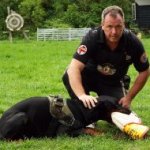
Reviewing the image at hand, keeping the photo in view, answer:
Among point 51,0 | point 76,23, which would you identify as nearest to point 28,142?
point 76,23

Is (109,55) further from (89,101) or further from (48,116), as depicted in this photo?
(48,116)

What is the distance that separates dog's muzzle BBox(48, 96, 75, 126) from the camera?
613 cm

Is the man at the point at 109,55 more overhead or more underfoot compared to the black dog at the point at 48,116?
more overhead

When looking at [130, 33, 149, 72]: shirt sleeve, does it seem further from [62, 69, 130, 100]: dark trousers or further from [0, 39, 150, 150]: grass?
[0, 39, 150, 150]: grass

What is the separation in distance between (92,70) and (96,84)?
28 centimetres

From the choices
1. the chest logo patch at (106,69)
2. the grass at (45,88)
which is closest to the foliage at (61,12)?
the grass at (45,88)

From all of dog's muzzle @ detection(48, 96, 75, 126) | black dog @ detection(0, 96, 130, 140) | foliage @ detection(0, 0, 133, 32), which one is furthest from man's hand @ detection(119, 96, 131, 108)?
foliage @ detection(0, 0, 133, 32)

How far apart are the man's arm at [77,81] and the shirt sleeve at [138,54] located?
23.7 inches

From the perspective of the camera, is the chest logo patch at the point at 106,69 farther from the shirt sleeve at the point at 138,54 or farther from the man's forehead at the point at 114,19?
the man's forehead at the point at 114,19

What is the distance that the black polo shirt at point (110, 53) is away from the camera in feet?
21.6

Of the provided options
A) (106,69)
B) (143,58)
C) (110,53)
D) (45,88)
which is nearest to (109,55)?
(110,53)

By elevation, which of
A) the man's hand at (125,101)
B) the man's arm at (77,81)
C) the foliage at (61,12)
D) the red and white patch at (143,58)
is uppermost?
the red and white patch at (143,58)

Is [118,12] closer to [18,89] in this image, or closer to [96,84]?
[96,84]

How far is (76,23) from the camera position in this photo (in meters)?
43.3
